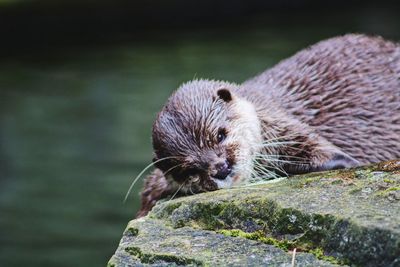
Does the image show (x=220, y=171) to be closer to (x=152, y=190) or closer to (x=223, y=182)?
(x=223, y=182)

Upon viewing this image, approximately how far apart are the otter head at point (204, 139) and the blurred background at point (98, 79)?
2887 mm

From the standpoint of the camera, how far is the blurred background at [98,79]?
6836 millimetres

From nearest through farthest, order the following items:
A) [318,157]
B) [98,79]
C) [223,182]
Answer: [223,182] → [318,157] → [98,79]

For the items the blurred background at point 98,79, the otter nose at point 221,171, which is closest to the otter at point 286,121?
the otter nose at point 221,171

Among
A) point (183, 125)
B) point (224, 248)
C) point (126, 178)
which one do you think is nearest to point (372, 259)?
point (224, 248)

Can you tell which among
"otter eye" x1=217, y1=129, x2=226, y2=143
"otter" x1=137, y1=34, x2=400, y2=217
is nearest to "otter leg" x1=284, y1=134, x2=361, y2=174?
"otter" x1=137, y1=34, x2=400, y2=217

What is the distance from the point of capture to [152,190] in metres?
3.74

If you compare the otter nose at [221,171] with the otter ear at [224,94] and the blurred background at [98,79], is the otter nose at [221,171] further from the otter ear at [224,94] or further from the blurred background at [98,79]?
the blurred background at [98,79]

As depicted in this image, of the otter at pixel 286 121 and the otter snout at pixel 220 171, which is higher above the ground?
the otter at pixel 286 121

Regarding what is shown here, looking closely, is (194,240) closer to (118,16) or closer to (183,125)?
(183,125)

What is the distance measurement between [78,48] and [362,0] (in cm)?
328

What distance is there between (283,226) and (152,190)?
1309 millimetres

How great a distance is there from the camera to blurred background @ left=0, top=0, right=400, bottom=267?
6.84m

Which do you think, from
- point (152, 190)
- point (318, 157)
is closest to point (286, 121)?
point (318, 157)
